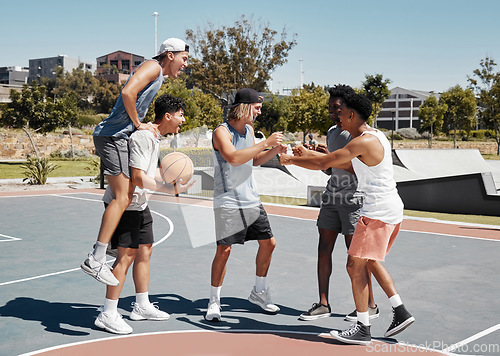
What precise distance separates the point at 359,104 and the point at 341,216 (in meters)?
1.29

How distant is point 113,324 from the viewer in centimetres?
490

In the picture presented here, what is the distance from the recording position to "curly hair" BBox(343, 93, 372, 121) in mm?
4668

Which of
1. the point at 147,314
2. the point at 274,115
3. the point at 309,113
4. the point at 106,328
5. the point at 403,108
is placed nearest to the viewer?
the point at 106,328

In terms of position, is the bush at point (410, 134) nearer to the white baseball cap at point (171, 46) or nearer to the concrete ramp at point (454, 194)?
the concrete ramp at point (454, 194)

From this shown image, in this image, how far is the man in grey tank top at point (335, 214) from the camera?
17.6 feet

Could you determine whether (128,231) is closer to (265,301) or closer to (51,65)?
(265,301)

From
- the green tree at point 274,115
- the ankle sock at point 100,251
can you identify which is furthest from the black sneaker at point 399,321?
the green tree at point 274,115

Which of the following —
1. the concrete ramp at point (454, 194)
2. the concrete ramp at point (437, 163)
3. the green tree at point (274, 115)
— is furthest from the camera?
the green tree at point (274, 115)

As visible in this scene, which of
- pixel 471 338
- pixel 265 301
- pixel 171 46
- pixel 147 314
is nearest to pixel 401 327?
pixel 471 338

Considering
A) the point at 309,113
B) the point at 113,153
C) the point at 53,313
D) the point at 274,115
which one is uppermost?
the point at 274,115

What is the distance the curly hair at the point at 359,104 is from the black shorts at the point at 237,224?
142 cm

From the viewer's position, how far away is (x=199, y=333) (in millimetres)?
4930

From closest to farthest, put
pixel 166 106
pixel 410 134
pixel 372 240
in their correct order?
1. pixel 372 240
2. pixel 166 106
3. pixel 410 134

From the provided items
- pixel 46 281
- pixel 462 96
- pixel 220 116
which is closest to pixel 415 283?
pixel 46 281
